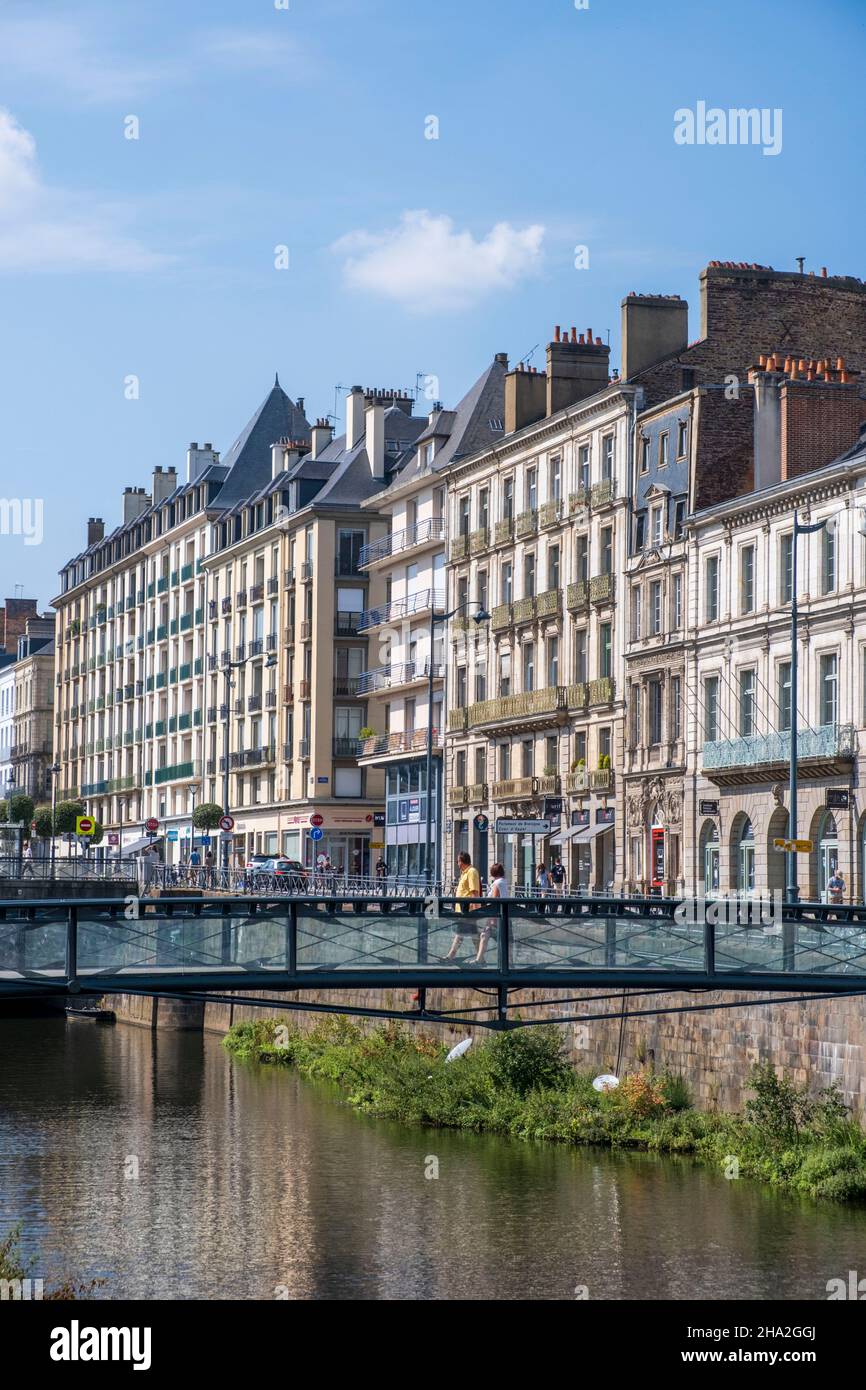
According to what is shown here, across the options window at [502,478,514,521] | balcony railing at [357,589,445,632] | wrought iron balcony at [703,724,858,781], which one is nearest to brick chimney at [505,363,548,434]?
window at [502,478,514,521]

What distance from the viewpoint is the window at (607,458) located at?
63.8 m

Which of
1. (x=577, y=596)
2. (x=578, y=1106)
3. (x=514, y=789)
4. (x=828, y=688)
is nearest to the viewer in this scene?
(x=578, y=1106)

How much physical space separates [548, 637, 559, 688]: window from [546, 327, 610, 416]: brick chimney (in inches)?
282

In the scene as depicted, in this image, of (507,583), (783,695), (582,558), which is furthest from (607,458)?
(783,695)

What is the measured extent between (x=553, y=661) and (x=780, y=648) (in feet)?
48.1

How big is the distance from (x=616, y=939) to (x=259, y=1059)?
29.8 m

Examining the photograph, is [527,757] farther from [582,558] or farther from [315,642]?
[315,642]

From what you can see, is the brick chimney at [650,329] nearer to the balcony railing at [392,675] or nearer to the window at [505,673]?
the window at [505,673]

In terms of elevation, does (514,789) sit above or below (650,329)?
below

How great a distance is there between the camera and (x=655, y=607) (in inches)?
2388

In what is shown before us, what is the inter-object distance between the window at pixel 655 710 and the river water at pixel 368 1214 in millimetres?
17975

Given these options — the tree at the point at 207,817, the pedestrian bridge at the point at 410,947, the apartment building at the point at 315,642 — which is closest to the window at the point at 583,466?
the apartment building at the point at 315,642

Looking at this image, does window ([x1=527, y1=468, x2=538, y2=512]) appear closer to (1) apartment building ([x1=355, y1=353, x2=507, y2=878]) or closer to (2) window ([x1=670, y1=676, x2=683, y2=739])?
(1) apartment building ([x1=355, y1=353, x2=507, y2=878])
